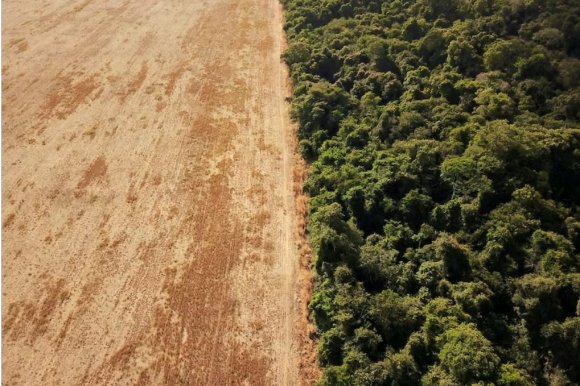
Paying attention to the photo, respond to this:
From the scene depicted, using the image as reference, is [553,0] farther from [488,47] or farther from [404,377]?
[404,377]

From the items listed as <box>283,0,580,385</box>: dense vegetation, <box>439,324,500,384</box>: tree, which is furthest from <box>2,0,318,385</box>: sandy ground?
<box>439,324,500,384</box>: tree

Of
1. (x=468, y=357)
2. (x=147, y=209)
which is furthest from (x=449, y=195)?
(x=147, y=209)

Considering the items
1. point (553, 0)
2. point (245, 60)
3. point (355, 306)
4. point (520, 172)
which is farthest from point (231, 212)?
point (553, 0)

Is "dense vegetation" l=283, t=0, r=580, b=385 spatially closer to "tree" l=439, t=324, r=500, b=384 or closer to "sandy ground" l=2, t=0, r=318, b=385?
"tree" l=439, t=324, r=500, b=384

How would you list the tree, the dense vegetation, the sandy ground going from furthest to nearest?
the sandy ground → the dense vegetation → the tree

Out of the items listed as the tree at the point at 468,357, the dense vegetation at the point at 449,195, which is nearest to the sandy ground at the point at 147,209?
the dense vegetation at the point at 449,195

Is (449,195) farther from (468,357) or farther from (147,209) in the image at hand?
(147,209)

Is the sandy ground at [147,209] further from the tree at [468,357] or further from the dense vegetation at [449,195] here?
the tree at [468,357]
